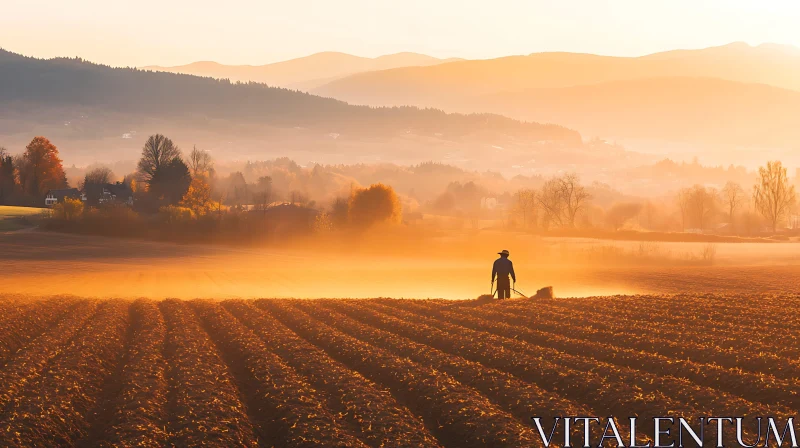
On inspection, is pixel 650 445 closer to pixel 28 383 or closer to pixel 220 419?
pixel 220 419

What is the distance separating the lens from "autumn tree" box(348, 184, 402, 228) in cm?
9950

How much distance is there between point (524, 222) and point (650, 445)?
110 metres

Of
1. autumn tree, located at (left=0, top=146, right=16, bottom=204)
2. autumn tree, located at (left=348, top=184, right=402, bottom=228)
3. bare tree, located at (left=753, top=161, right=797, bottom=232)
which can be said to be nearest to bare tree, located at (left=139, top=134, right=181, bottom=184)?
autumn tree, located at (left=0, top=146, right=16, bottom=204)

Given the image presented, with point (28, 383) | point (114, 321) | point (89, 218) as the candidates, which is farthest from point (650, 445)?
point (89, 218)

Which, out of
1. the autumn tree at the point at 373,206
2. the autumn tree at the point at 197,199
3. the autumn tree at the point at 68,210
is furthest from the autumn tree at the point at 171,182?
the autumn tree at the point at 373,206

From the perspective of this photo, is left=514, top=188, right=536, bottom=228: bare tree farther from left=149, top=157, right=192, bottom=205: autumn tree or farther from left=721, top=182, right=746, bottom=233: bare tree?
left=149, top=157, right=192, bottom=205: autumn tree

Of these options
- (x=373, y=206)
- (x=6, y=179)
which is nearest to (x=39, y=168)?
(x=6, y=179)

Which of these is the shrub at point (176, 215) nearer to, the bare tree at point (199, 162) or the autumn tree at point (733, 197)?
the bare tree at point (199, 162)

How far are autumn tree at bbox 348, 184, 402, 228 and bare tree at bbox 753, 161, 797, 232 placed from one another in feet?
195

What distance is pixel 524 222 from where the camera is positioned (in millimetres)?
121125

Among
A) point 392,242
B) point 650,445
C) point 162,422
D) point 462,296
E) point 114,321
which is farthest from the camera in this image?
point 392,242

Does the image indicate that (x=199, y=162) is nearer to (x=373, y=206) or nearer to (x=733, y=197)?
(x=373, y=206)

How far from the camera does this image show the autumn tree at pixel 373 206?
99500mm

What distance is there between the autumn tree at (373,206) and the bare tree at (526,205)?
28.0 meters
